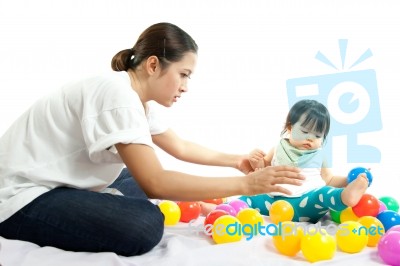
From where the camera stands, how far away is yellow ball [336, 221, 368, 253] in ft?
4.31

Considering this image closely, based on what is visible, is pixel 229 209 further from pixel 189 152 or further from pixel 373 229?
pixel 373 229

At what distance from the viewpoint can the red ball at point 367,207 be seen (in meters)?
1.56

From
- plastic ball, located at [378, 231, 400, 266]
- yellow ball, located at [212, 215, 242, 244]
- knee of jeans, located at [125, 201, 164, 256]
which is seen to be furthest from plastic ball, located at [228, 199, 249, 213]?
plastic ball, located at [378, 231, 400, 266]

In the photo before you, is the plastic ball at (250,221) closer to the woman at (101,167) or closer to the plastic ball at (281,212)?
the plastic ball at (281,212)

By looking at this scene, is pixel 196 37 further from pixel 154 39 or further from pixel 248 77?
pixel 154 39

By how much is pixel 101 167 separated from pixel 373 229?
0.76 m

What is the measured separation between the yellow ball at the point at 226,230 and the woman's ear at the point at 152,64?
0.45 metres

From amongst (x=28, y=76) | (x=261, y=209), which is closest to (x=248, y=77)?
(x=261, y=209)

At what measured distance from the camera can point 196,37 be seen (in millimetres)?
2564

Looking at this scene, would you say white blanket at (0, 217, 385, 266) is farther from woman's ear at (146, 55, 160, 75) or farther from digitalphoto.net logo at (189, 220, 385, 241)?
woman's ear at (146, 55, 160, 75)

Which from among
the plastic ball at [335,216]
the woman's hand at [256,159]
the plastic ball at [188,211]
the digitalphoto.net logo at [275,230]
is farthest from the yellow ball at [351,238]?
the plastic ball at [188,211]

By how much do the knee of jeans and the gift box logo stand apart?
61 cm

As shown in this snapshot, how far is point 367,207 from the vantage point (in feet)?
5.12

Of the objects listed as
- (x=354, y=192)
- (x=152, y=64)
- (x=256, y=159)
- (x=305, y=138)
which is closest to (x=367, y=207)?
(x=354, y=192)
